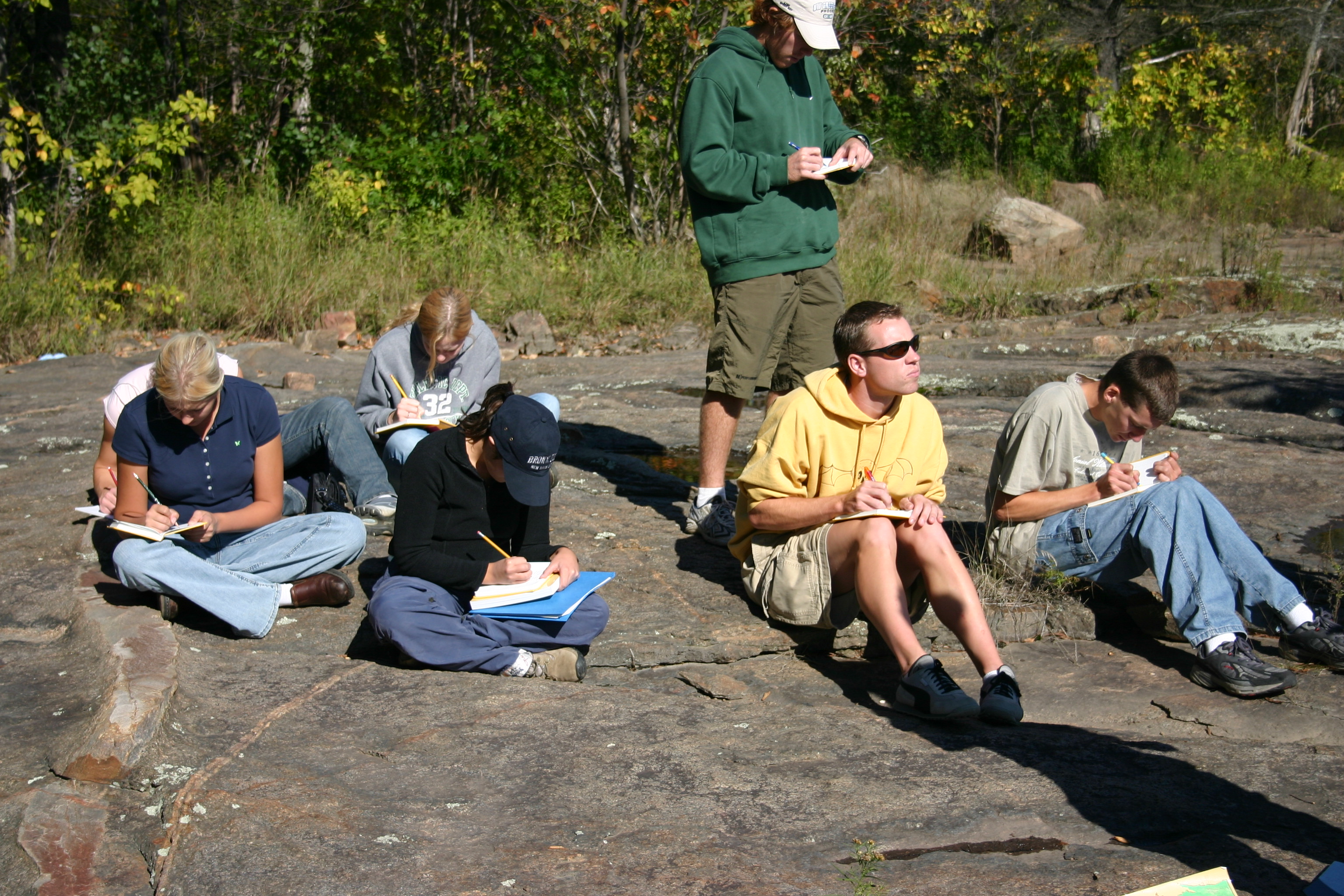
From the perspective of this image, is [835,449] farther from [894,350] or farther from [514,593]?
[514,593]

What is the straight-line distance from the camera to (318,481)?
486 cm

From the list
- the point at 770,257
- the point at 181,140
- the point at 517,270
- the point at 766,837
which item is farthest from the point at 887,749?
the point at 181,140

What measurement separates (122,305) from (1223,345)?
9.03 meters

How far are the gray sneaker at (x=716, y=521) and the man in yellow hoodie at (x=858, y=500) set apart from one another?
519mm

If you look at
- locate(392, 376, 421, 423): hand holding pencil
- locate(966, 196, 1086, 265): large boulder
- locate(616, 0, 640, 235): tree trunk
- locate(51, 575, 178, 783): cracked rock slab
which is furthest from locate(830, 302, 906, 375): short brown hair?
locate(966, 196, 1086, 265): large boulder

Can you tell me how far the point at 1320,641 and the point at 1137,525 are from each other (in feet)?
2.13

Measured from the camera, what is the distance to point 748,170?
4.41 metres

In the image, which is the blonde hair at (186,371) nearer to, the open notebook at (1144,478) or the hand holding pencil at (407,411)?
the hand holding pencil at (407,411)

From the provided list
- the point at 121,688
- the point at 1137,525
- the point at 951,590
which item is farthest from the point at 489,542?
the point at 1137,525

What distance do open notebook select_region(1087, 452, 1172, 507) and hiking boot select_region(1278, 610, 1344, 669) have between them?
1.99 feet

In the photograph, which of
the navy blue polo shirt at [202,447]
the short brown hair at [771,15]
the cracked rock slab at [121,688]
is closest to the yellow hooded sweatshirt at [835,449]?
the short brown hair at [771,15]

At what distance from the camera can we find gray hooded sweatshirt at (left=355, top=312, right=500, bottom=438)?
5023mm

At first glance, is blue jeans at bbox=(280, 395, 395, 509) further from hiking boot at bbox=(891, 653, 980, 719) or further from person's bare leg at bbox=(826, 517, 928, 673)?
hiking boot at bbox=(891, 653, 980, 719)

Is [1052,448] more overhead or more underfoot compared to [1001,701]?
more overhead
